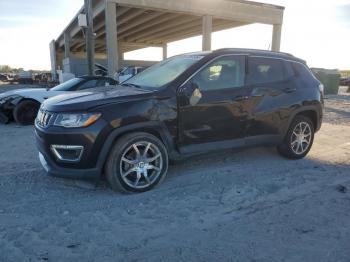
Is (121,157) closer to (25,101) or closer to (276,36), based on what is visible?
(25,101)

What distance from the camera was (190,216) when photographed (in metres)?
3.29

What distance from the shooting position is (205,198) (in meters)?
3.72

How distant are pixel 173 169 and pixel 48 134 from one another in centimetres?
195

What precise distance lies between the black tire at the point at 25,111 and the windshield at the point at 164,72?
450 centimetres

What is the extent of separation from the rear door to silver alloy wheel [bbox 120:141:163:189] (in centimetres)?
154

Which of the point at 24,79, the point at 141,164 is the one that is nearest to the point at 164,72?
the point at 141,164

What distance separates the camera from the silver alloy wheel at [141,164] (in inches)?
149

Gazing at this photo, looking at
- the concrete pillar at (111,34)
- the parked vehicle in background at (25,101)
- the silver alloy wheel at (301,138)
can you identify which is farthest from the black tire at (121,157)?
the concrete pillar at (111,34)

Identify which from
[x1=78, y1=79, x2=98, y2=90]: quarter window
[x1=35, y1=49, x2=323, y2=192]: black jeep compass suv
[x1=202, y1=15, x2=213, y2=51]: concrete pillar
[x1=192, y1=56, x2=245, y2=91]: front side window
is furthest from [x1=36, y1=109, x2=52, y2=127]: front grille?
[x1=202, y1=15, x2=213, y2=51]: concrete pillar

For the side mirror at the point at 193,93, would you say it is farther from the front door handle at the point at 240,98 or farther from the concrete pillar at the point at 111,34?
the concrete pillar at the point at 111,34

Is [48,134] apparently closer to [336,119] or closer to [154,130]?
[154,130]

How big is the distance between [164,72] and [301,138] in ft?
8.78

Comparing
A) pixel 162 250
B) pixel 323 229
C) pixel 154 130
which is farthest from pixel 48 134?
pixel 323 229

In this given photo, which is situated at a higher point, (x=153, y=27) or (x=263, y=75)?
(x=153, y=27)
